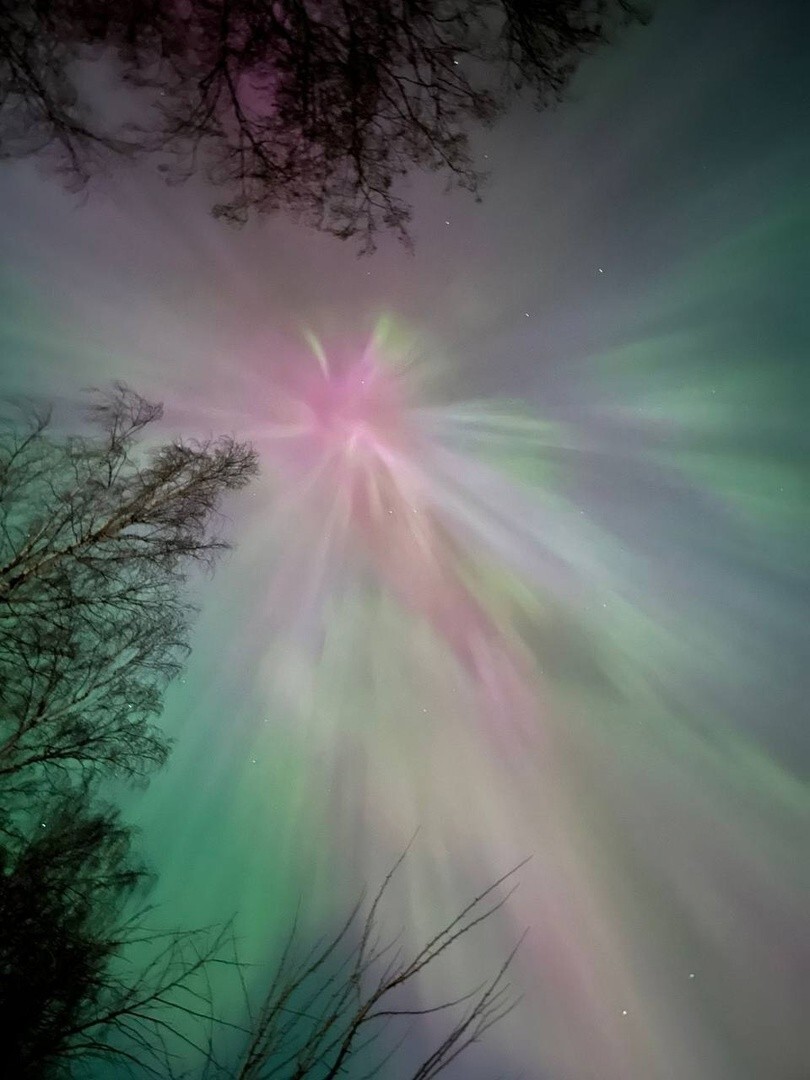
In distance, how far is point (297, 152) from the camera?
181 inches

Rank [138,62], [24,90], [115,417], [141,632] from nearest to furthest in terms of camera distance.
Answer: [24,90] → [138,62] → [115,417] → [141,632]

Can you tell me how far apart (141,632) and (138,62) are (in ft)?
19.6

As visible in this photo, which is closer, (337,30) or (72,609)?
(337,30)

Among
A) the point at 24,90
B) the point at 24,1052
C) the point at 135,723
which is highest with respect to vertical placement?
the point at 24,90

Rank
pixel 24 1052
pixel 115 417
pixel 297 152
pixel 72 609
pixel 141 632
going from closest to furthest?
pixel 297 152 → pixel 24 1052 → pixel 72 609 → pixel 115 417 → pixel 141 632

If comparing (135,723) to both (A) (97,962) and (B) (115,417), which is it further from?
(B) (115,417)

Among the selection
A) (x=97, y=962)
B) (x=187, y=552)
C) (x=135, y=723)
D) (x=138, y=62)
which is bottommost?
(x=97, y=962)

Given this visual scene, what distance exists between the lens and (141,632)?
6562 millimetres

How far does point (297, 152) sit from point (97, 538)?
4.71m

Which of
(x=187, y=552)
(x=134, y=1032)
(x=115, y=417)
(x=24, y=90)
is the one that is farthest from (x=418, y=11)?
(x=134, y=1032)

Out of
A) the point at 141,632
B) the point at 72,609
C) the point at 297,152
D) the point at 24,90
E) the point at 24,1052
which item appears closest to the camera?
the point at 24,90

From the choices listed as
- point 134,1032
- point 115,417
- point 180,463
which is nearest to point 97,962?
point 134,1032

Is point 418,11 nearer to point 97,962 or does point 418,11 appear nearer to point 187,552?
point 187,552

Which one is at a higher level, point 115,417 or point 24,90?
point 115,417
